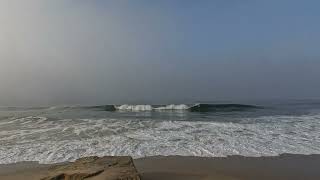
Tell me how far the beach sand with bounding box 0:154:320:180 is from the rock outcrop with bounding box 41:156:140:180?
0.11m

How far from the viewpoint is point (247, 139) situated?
36.2ft

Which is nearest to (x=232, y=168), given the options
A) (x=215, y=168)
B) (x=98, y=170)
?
(x=215, y=168)

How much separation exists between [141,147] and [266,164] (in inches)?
141

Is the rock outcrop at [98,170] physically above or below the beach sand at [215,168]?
above

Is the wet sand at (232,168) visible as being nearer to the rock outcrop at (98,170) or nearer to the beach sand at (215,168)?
the beach sand at (215,168)

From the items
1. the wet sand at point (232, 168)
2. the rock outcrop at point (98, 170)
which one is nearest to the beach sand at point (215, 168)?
the wet sand at point (232, 168)

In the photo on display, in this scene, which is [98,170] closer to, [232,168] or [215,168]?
[215,168]

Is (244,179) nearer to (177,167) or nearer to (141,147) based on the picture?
(177,167)

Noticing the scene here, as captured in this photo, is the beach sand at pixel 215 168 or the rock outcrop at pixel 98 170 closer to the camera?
the rock outcrop at pixel 98 170

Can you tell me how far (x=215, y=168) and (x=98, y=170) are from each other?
2.69 meters

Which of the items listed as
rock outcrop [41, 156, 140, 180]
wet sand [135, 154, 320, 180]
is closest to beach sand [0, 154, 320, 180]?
wet sand [135, 154, 320, 180]

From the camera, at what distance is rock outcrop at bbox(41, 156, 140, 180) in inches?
215

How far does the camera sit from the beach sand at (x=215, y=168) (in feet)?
21.5

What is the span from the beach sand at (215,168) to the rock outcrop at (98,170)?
0.35 ft
